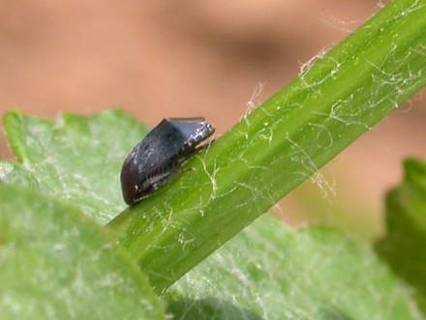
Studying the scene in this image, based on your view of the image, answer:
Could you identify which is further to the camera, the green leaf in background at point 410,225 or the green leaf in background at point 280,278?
the green leaf in background at point 410,225

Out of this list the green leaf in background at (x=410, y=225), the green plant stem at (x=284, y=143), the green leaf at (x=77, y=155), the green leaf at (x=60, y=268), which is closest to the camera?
the green leaf at (x=60, y=268)

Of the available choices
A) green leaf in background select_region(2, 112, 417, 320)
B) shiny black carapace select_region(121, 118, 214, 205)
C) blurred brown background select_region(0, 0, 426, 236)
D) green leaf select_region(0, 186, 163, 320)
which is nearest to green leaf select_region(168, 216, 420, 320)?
green leaf in background select_region(2, 112, 417, 320)

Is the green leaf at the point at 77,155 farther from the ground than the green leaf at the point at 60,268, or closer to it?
farther from the ground

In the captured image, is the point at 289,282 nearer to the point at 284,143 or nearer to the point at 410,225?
the point at 410,225

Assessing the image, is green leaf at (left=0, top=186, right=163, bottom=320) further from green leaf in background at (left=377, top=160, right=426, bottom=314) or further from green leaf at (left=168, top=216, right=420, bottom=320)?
green leaf in background at (left=377, top=160, right=426, bottom=314)

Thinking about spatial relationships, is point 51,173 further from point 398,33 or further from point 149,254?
point 398,33

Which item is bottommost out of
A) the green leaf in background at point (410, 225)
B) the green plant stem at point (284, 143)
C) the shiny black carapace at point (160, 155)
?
the green plant stem at point (284, 143)

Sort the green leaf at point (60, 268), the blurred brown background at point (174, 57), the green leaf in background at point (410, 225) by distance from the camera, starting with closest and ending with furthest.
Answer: the green leaf at point (60, 268), the green leaf in background at point (410, 225), the blurred brown background at point (174, 57)

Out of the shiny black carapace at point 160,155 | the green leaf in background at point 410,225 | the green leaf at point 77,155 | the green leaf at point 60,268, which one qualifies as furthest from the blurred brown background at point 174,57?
the green leaf at point 60,268

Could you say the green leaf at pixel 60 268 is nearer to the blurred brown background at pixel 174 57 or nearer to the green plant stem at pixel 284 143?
the green plant stem at pixel 284 143
